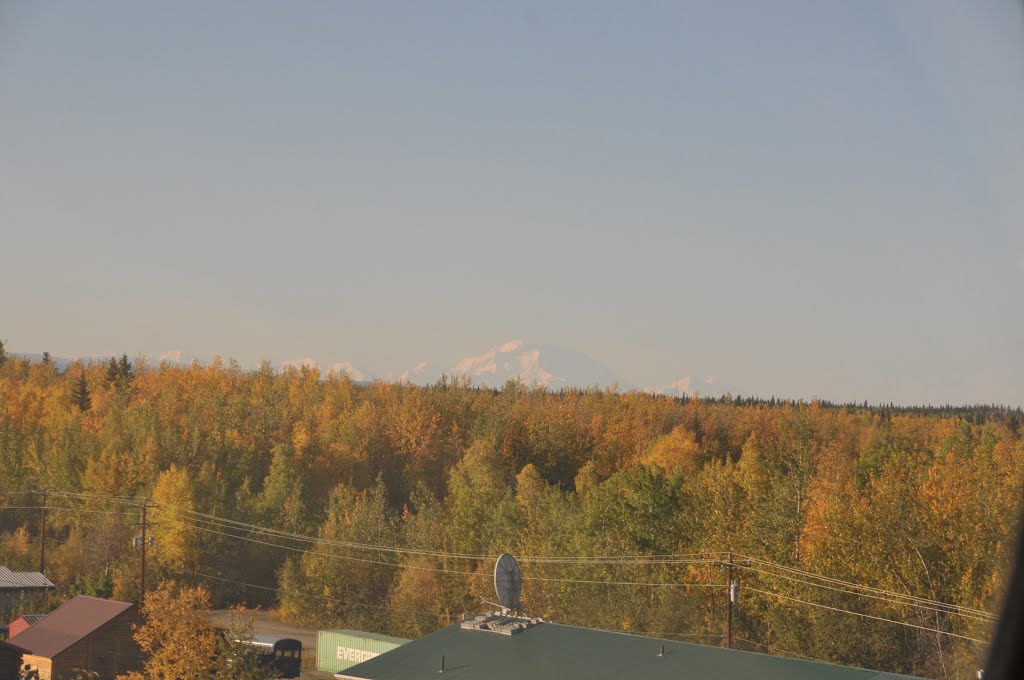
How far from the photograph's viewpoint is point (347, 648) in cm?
4556

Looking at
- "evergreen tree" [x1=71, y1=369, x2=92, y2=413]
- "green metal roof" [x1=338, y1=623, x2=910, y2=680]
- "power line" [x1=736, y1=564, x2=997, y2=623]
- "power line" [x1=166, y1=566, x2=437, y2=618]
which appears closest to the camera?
"green metal roof" [x1=338, y1=623, x2=910, y2=680]

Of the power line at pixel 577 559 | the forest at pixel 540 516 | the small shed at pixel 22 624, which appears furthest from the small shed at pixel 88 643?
the power line at pixel 577 559

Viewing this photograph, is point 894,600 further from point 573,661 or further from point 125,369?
point 125,369

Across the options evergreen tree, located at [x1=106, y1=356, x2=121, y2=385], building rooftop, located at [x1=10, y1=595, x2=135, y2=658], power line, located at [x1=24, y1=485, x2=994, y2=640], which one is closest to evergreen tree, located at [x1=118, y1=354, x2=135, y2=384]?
evergreen tree, located at [x1=106, y1=356, x2=121, y2=385]

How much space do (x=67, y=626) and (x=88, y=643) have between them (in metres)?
1.71

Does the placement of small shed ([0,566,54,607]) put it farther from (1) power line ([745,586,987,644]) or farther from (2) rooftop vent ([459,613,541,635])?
(2) rooftop vent ([459,613,541,635])

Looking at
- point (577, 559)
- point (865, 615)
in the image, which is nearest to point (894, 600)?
point (865, 615)

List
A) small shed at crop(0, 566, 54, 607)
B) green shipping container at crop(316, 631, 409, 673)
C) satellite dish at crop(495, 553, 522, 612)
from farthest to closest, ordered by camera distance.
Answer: small shed at crop(0, 566, 54, 607) → green shipping container at crop(316, 631, 409, 673) → satellite dish at crop(495, 553, 522, 612)

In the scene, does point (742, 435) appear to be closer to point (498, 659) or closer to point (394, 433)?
point (394, 433)

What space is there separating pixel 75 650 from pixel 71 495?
44.4 metres

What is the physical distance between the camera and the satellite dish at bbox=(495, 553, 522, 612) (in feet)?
94.4

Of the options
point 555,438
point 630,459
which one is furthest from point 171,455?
point 630,459

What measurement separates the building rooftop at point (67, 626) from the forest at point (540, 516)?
8.91 meters

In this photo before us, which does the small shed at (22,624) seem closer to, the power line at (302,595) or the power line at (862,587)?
the power line at (302,595)
